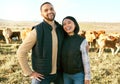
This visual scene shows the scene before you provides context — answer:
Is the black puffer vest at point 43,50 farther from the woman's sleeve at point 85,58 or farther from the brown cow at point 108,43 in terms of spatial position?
the brown cow at point 108,43

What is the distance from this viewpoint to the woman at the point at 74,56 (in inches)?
192

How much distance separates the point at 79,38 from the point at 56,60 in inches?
20.6

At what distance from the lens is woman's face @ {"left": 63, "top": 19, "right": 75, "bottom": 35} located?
194 inches

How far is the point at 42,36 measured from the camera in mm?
4555

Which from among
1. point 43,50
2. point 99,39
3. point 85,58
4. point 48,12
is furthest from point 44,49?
point 99,39

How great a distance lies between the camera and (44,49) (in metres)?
4.57

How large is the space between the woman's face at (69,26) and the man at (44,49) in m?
0.19

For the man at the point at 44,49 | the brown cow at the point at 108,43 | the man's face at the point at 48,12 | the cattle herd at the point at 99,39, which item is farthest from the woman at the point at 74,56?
the brown cow at the point at 108,43

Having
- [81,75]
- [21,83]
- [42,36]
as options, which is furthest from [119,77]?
[42,36]

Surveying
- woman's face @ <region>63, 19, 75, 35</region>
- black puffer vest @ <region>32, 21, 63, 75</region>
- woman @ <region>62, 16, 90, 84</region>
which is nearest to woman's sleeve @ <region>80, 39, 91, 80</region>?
woman @ <region>62, 16, 90, 84</region>

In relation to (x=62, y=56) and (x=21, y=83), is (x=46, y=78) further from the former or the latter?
(x=21, y=83)

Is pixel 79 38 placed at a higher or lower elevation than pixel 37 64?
higher

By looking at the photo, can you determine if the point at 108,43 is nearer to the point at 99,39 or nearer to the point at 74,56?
the point at 99,39

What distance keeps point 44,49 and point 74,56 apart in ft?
1.81
